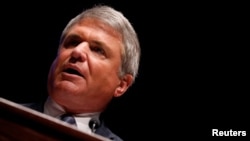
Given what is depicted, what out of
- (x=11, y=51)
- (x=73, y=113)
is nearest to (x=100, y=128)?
(x=73, y=113)

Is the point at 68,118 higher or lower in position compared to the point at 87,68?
lower

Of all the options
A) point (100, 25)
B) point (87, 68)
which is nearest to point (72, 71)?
point (87, 68)

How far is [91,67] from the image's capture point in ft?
4.06

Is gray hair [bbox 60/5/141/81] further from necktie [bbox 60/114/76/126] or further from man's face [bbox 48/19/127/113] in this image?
necktie [bbox 60/114/76/126]

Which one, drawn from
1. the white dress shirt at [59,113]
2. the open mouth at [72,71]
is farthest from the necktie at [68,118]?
the open mouth at [72,71]

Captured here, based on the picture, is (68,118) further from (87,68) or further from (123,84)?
(123,84)

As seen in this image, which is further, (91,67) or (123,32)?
(123,32)

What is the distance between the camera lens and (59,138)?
1.94 feet

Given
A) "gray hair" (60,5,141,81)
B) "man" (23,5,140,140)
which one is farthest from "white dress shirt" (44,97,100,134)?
"gray hair" (60,5,141,81)

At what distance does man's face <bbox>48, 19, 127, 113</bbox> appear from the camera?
1209mm

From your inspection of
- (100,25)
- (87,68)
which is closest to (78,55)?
(87,68)

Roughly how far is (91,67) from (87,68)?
16 millimetres

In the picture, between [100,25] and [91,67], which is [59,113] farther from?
[100,25]

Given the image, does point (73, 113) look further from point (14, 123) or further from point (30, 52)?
point (30, 52)
